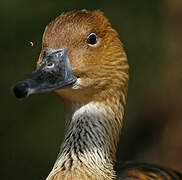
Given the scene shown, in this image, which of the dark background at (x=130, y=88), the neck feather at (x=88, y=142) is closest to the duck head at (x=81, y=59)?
the neck feather at (x=88, y=142)

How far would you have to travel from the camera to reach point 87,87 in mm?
3773

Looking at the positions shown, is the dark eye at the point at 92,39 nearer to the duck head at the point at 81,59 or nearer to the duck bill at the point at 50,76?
the duck head at the point at 81,59

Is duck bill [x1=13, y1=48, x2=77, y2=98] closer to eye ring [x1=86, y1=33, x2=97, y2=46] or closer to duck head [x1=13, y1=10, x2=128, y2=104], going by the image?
duck head [x1=13, y1=10, x2=128, y2=104]

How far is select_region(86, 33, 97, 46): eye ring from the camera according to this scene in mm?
3839

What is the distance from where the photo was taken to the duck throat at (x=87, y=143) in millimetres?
3781

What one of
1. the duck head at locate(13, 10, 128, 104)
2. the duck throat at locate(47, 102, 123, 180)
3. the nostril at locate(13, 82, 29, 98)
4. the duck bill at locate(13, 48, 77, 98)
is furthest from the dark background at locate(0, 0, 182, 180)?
the nostril at locate(13, 82, 29, 98)

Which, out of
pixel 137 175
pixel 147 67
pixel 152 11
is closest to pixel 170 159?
pixel 147 67

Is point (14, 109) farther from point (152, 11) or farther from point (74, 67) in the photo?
point (74, 67)

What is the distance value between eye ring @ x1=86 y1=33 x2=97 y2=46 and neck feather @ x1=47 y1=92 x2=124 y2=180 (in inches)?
19.5

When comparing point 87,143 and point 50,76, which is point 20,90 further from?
point 87,143

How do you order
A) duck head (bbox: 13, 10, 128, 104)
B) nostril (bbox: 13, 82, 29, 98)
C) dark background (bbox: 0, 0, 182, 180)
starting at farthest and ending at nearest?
dark background (bbox: 0, 0, 182, 180) → duck head (bbox: 13, 10, 128, 104) → nostril (bbox: 13, 82, 29, 98)

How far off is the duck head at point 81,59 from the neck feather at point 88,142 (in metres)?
0.12

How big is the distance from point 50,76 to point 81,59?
1.24 feet

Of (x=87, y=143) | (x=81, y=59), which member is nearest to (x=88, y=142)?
(x=87, y=143)
